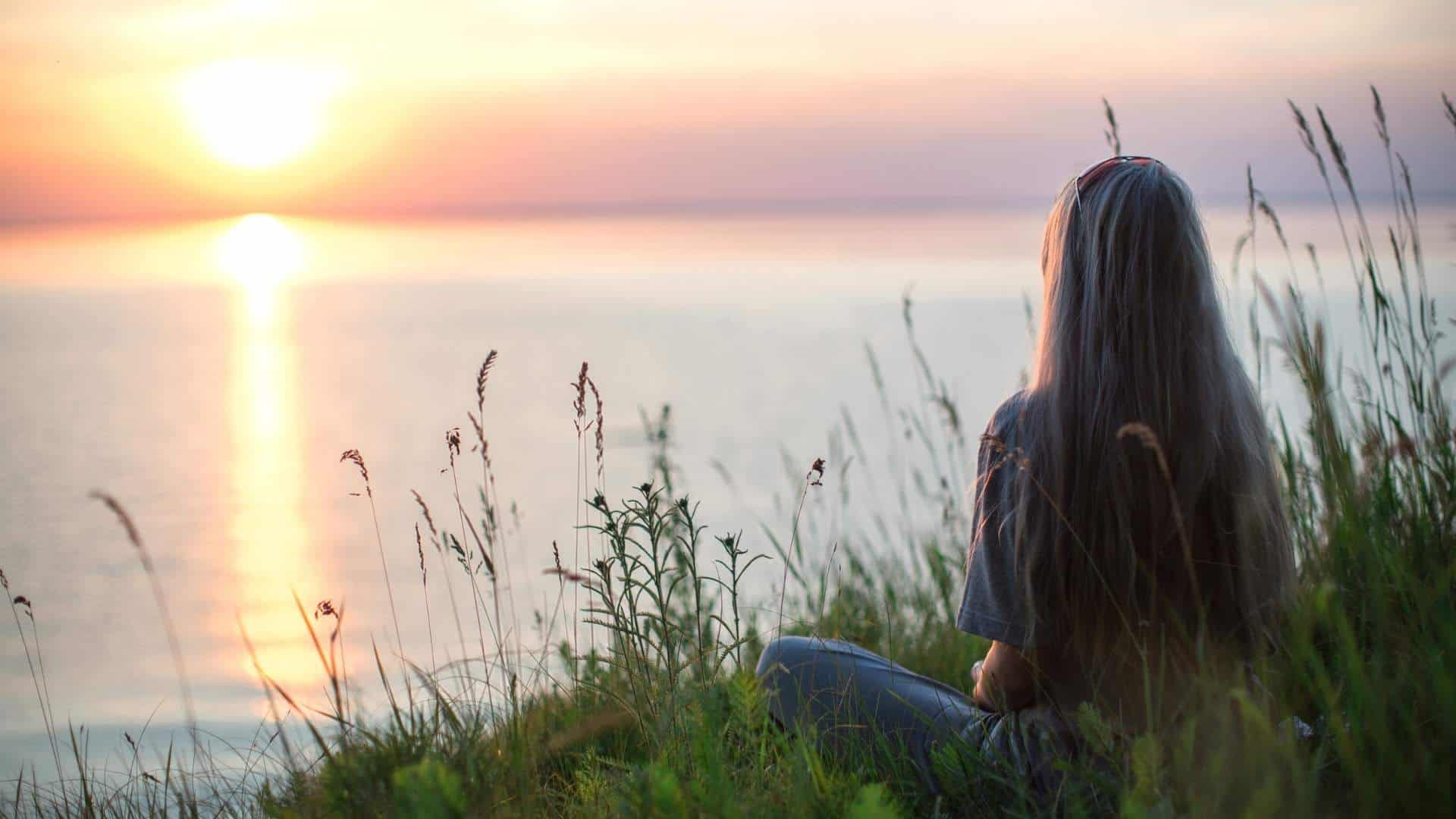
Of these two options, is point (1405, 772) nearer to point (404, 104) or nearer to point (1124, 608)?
point (1124, 608)

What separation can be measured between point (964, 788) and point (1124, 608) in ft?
1.28

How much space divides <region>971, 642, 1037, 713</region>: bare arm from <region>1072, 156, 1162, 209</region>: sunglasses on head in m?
0.78

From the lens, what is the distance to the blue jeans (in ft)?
5.79

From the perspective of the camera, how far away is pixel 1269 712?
4.86 feet

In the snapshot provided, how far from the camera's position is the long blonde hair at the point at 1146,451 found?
1708mm

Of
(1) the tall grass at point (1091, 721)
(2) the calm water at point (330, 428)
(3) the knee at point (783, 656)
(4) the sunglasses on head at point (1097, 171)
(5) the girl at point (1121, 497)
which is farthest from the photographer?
(2) the calm water at point (330, 428)

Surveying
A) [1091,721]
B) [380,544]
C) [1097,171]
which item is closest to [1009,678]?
[1091,721]

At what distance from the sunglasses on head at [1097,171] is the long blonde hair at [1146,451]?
4cm

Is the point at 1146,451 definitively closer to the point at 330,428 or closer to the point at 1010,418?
the point at 1010,418

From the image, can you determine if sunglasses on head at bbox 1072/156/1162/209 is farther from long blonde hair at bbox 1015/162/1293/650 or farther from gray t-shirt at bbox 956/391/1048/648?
gray t-shirt at bbox 956/391/1048/648

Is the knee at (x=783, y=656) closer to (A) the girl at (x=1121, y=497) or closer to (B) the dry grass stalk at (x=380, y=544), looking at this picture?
(A) the girl at (x=1121, y=497)

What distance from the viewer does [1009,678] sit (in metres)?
1.82

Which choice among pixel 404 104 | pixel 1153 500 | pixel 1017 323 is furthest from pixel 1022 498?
pixel 404 104

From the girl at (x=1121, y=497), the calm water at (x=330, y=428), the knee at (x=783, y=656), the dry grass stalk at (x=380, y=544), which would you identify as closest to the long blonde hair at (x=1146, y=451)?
the girl at (x=1121, y=497)
